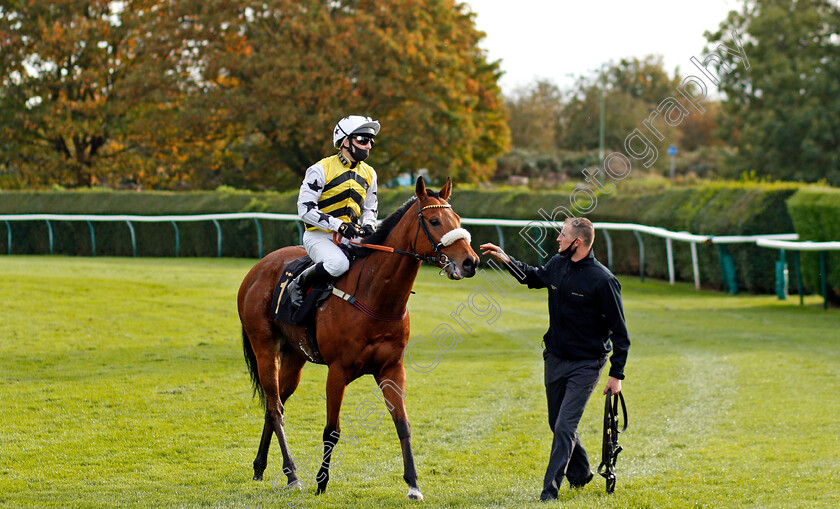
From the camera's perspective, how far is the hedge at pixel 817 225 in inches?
477

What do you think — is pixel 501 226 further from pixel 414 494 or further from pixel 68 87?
pixel 68 87

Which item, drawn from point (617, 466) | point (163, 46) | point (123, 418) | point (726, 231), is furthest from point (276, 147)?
point (617, 466)

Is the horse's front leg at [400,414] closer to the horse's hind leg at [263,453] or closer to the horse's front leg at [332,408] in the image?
the horse's front leg at [332,408]

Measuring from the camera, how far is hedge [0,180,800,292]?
13977 mm

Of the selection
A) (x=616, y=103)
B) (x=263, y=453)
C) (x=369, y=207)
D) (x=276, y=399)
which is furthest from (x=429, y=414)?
(x=616, y=103)

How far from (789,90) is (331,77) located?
20.4 metres

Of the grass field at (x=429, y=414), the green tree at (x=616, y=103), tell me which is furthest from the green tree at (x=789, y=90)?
the grass field at (x=429, y=414)

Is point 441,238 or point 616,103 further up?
point 616,103

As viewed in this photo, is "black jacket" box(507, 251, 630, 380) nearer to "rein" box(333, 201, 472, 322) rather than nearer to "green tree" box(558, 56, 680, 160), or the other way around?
"rein" box(333, 201, 472, 322)

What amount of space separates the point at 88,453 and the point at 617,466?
3.34 metres

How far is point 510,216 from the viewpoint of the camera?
1792 cm

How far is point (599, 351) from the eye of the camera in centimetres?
488

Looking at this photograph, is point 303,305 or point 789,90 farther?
point 789,90

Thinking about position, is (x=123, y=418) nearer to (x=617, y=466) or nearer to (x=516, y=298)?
(x=617, y=466)
